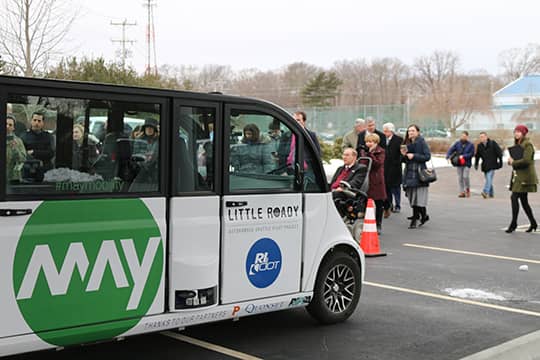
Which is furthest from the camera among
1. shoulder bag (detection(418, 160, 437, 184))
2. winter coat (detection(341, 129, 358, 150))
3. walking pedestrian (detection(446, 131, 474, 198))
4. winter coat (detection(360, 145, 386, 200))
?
walking pedestrian (detection(446, 131, 474, 198))

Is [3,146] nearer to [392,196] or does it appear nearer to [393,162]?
[393,162]

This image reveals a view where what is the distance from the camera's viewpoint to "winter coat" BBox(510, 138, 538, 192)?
40.1 feet

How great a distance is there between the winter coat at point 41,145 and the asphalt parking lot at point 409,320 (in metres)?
1.68

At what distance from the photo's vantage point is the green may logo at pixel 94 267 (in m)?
4.54

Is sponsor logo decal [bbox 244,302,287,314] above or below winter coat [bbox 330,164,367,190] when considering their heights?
below

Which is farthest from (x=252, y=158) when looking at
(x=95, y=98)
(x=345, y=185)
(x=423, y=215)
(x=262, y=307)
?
(x=423, y=215)

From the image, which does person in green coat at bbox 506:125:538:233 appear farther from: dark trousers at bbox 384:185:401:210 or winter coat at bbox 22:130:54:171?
winter coat at bbox 22:130:54:171

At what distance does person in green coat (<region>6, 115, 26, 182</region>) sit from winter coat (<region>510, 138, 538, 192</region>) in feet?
31.6

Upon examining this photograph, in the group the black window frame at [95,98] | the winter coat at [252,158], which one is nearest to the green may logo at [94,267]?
the black window frame at [95,98]

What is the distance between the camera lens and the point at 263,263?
5840 mm

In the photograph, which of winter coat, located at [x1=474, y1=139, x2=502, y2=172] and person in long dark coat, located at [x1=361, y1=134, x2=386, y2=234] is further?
winter coat, located at [x1=474, y1=139, x2=502, y2=172]

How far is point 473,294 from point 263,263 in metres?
3.15

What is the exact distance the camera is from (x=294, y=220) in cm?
609

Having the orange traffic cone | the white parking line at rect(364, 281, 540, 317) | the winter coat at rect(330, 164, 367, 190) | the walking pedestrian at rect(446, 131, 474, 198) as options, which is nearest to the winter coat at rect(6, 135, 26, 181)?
the white parking line at rect(364, 281, 540, 317)
